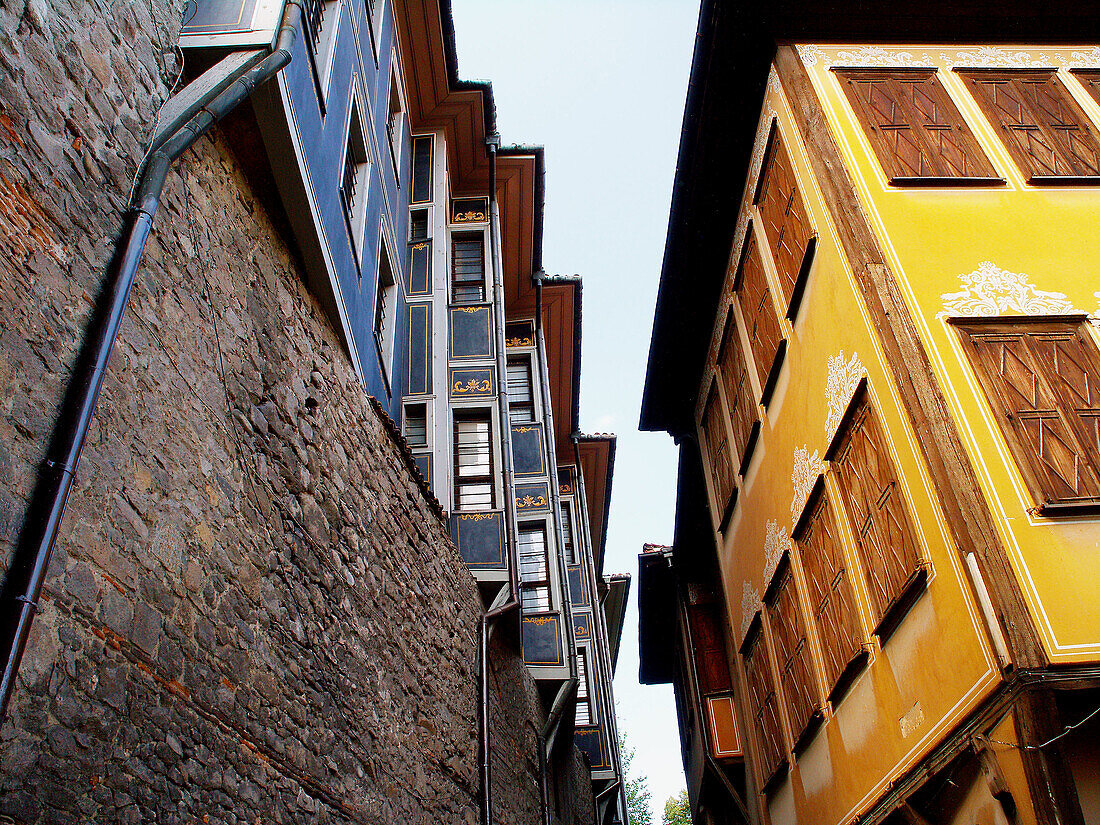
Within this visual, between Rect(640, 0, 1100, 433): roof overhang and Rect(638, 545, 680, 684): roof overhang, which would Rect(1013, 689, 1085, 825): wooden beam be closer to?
Rect(640, 0, 1100, 433): roof overhang

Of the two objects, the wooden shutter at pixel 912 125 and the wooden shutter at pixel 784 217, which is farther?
the wooden shutter at pixel 784 217

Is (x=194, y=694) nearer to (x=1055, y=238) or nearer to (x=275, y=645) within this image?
(x=275, y=645)

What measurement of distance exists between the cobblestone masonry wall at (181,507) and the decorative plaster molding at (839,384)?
12.6 feet

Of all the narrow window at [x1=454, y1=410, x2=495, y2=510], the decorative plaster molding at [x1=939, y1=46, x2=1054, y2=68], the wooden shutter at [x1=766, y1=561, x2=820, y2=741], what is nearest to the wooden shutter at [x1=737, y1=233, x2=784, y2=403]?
the wooden shutter at [x1=766, y1=561, x2=820, y2=741]

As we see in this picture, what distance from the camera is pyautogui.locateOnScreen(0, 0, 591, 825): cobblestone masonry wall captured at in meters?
3.06

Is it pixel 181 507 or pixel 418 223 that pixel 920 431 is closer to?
pixel 181 507

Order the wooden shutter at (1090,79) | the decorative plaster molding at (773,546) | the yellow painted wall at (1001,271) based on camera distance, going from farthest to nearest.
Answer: the decorative plaster molding at (773,546) < the wooden shutter at (1090,79) < the yellow painted wall at (1001,271)

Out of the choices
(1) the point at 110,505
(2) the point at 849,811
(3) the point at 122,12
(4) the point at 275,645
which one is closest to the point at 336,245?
(3) the point at 122,12

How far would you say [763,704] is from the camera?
10109 millimetres

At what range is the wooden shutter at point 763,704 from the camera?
9570 millimetres

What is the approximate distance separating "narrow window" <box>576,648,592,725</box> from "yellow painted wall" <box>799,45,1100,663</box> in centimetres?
1062

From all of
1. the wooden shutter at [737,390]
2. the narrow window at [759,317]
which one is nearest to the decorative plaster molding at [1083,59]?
the narrow window at [759,317]

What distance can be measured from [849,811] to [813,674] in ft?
4.14

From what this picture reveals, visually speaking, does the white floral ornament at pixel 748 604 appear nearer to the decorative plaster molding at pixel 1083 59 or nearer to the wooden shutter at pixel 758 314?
the wooden shutter at pixel 758 314
